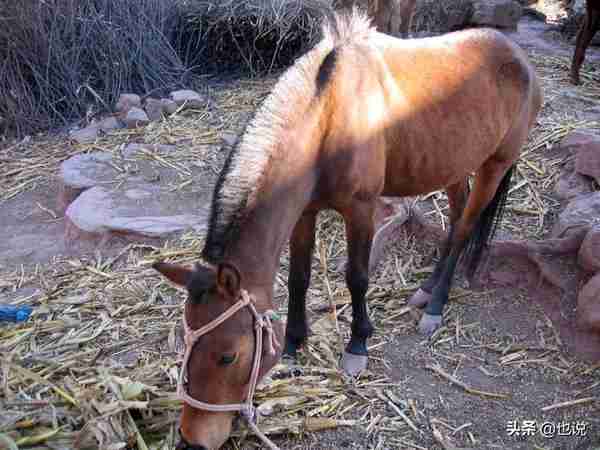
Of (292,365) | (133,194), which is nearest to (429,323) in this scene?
(292,365)

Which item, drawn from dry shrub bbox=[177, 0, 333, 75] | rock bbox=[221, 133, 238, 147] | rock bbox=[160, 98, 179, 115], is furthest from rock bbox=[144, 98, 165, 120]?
dry shrub bbox=[177, 0, 333, 75]

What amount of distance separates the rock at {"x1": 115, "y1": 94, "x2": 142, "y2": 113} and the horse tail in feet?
13.5

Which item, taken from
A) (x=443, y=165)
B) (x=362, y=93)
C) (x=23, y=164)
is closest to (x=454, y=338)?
(x=443, y=165)

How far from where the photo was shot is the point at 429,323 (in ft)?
10.7

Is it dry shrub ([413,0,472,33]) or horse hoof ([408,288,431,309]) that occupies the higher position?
dry shrub ([413,0,472,33])

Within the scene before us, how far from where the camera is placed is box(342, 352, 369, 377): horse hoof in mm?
2826

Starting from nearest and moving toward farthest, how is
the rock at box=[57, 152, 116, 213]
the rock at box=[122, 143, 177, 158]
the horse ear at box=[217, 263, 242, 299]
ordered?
1. the horse ear at box=[217, 263, 242, 299]
2. the rock at box=[57, 152, 116, 213]
3. the rock at box=[122, 143, 177, 158]

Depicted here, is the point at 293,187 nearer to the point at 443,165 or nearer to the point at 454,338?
the point at 443,165

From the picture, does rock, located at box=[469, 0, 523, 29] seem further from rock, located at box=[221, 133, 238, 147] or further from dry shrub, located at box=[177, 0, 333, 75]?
rock, located at box=[221, 133, 238, 147]

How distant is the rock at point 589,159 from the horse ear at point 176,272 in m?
3.38

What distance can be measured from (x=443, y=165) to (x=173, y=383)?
1.76 meters

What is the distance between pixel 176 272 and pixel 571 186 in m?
3.36

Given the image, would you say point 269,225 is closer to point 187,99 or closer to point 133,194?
point 133,194

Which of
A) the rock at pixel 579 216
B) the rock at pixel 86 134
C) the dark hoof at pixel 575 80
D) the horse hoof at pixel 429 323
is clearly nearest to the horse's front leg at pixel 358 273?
the horse hoof at pixel 429 323
